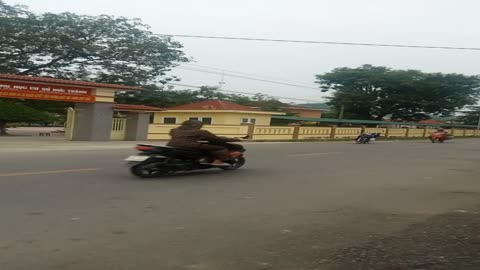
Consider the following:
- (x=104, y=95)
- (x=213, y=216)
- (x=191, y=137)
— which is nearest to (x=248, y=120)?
(x=104, y=95)

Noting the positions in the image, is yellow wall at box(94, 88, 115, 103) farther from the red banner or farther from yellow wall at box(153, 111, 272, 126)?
yellow wall at box(153, 111, 272, 126)

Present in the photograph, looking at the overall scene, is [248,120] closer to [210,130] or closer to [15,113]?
[210,130]

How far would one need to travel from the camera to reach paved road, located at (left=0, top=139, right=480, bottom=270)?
4758 millimetres

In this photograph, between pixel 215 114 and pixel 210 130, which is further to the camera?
pixel 215 114

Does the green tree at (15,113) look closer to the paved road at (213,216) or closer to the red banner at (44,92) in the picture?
the red banner at (44,92)

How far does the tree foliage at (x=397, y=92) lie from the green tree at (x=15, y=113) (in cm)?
3412

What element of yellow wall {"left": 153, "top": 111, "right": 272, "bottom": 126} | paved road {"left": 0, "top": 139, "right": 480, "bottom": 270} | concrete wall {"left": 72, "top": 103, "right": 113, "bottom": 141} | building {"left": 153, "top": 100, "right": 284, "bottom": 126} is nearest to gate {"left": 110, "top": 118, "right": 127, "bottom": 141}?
concrete wall {"left": 72, "top": 103, "right": 113, "bottom": 141}

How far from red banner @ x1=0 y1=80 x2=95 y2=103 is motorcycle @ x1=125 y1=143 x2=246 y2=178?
1195 centimetres

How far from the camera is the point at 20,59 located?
36594mm

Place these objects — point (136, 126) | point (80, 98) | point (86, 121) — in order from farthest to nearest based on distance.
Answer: point (136, 126)
point (86, 121)
point (80, 98)

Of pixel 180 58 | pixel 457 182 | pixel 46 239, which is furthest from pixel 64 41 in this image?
pixel 46 239

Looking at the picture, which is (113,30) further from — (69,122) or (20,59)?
(69,122)

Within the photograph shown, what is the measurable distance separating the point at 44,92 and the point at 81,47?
17135 millimetres

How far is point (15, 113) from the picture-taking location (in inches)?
1214
